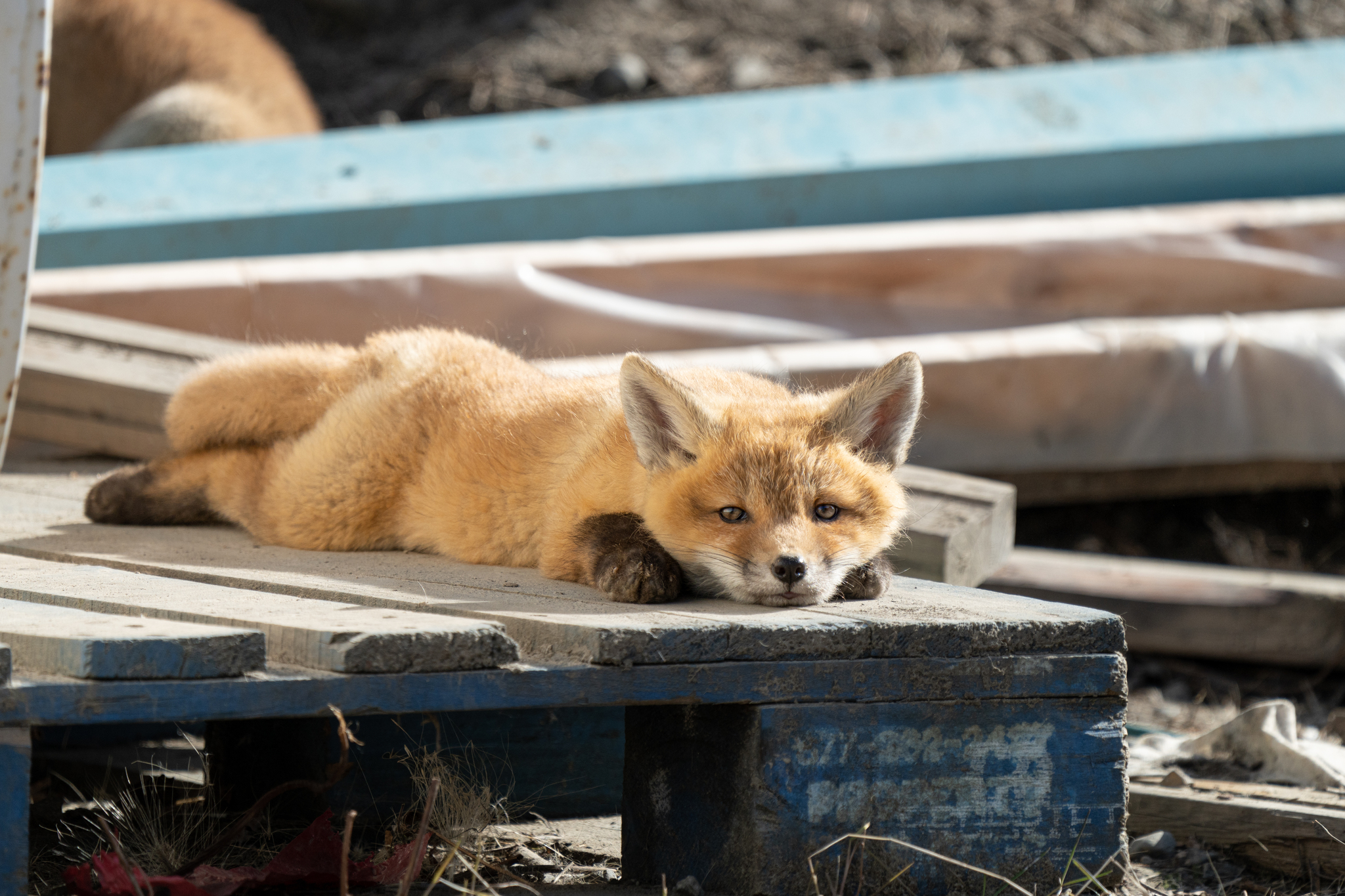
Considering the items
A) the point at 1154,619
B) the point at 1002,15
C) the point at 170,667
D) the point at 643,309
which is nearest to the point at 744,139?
the point at 643,309

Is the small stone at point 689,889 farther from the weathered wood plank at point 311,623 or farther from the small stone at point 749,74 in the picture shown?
the small stone at point 749,74

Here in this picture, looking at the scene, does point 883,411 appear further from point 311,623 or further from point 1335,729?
point 1335,729

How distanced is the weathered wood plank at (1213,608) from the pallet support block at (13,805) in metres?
3.59

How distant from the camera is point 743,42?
29.9ft

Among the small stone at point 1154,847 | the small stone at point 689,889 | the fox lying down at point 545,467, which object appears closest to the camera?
the small stone at point 689,889

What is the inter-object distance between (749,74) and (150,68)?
4083 mm

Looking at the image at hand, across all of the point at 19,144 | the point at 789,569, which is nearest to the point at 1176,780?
the point at 789,569

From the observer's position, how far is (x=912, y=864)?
254 centimetres

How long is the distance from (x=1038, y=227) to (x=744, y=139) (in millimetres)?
1471

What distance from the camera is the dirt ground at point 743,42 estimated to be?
8758 millimetres

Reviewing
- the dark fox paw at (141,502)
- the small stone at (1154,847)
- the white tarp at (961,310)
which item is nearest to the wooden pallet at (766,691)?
the small stone at (1154,847)

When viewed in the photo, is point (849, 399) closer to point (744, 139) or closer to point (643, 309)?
point (643, 309)

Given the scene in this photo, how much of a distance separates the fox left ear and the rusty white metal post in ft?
6.21

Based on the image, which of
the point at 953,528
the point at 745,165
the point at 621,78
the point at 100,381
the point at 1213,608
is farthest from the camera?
the point at 621,78
